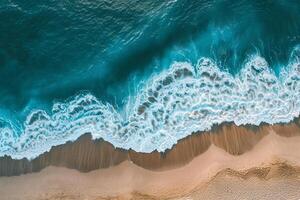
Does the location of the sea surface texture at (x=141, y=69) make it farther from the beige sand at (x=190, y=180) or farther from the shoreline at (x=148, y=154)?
the beige sand at (x=190, y=180)

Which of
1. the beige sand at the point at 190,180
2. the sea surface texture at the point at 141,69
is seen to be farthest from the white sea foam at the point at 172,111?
the beige sand at the point at 190,180

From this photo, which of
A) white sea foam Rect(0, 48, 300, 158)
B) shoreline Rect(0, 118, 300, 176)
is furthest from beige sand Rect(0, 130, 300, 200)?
white sea foam Rect(0, 48, 300, 158)

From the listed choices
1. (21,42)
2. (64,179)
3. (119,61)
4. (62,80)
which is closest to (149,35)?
(119,61)

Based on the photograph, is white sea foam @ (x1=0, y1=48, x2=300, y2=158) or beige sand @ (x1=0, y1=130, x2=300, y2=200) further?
white sea foam @ (x1=0, y1=48, x2=300, y2=158)

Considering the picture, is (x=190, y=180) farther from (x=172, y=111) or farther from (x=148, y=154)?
(x=172, y=111)

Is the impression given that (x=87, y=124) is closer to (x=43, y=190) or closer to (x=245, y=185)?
(x=43, y=190)

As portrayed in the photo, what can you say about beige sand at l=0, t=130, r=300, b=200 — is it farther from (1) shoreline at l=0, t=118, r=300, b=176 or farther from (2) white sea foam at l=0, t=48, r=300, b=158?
(2) white sea foam at l=0, t=48, r=300, b=158

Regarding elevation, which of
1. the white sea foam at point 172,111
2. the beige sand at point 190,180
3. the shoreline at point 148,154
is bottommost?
the beige sand at point 190,180
